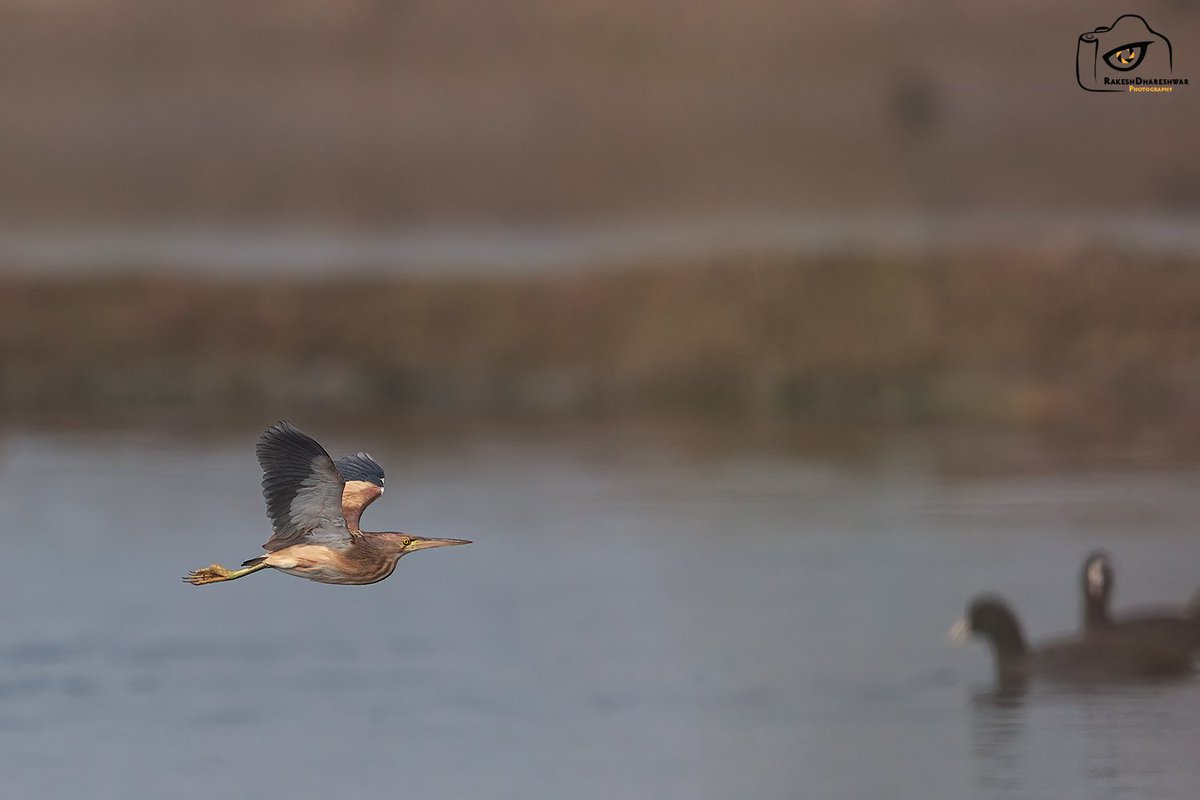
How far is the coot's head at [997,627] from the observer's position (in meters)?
11.3

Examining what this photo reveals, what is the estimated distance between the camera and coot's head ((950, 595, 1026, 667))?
11.3m

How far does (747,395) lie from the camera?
23.4 m

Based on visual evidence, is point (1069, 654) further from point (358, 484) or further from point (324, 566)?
point (324, 566)

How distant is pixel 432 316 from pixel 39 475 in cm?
725

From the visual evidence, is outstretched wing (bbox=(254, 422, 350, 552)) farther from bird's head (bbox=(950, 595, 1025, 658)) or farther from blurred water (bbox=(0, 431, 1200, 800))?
bird's head (bbox=(950, 595, 1025, 658))

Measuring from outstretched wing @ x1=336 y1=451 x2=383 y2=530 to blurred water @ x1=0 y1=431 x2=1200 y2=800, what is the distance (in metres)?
2.89

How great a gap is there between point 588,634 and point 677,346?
11724 mm

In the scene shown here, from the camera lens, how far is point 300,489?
5844 mm

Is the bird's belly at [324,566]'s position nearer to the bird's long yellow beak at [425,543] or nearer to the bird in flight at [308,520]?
the bird in flight at [308,520]

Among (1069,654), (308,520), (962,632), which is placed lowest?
(1069,654)

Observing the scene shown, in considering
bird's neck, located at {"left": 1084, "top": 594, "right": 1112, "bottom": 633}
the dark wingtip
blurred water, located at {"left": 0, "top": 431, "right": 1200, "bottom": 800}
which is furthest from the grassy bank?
the dark wingtip

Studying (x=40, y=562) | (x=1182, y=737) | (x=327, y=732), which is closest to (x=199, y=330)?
(x=40, y=562)

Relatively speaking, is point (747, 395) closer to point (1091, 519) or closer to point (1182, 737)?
point (1091, 519)

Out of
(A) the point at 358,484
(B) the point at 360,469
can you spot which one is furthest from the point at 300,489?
(B) the point at 360,469
